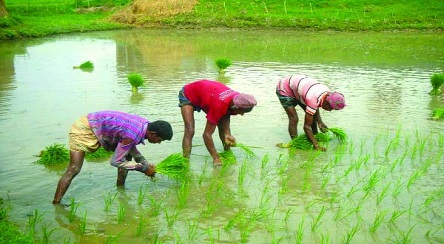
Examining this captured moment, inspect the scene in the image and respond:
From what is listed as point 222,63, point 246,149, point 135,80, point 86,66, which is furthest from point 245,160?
point 86,66

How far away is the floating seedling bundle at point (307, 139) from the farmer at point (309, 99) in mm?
126

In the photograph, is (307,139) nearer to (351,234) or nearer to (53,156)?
(351,234)

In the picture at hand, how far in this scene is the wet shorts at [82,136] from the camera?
184 inches

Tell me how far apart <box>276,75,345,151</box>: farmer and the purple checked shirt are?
2288 millimetres

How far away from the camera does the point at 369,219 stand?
15.0ft

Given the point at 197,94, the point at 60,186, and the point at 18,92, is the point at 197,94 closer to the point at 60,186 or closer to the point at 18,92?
the point at 60,186

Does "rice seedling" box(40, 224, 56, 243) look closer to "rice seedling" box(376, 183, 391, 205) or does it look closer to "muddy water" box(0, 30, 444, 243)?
"muddy water" box(0, 30, 444, 243)

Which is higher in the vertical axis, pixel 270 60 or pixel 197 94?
pixel 197 94

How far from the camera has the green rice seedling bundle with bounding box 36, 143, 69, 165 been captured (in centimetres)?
598

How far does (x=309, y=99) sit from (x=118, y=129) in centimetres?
251

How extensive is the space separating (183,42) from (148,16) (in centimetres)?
611

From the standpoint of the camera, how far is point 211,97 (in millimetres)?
5594

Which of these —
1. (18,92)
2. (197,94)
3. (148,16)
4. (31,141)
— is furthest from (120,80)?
(148,16)

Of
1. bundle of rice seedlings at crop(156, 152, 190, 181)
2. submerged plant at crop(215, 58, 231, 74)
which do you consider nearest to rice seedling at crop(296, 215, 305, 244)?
bundle of rice seedlings at crop(156, 152, 190, 181)
